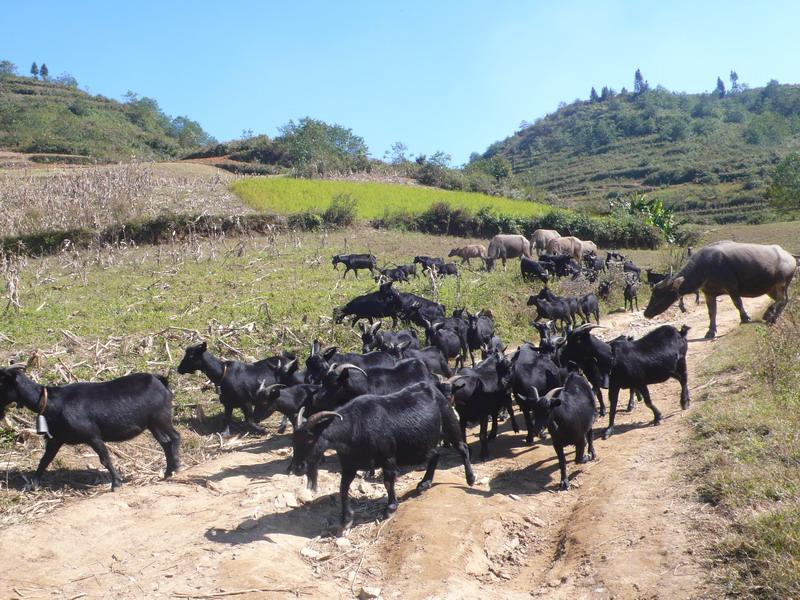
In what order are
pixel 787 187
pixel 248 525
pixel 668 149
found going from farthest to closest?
pixel 668 149 → pixel 787 187 → pixel 248 525

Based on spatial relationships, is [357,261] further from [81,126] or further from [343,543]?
[81,126]

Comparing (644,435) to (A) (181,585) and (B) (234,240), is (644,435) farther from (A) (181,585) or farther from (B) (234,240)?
(B) (234,240)

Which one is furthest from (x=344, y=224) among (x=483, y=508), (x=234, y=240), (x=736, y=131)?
(x=736, y=131)

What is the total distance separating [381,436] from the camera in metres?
7.96

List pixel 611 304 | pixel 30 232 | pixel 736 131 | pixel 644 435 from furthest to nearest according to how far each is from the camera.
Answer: pixel 736 131 < pixel 30 232 < pixel 611 304 < pixel 644 435

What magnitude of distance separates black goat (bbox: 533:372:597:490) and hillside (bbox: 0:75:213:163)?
51.9 m

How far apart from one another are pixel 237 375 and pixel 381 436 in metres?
3.71

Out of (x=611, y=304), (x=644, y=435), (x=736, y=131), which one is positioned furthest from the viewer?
(x=736, y=131)

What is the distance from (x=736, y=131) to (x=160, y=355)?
105 m

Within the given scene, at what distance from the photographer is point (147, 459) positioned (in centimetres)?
995

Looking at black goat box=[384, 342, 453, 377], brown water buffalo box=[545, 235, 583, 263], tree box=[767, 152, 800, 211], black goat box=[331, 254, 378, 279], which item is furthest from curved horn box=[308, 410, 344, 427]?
tree box=[767, 152, 800, 211]

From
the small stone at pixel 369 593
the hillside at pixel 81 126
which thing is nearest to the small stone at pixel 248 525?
the small stone at pixel 369 593

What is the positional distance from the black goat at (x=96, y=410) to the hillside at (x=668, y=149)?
44378mm

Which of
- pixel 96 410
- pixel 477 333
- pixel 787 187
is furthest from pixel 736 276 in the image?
pixel 787 187
